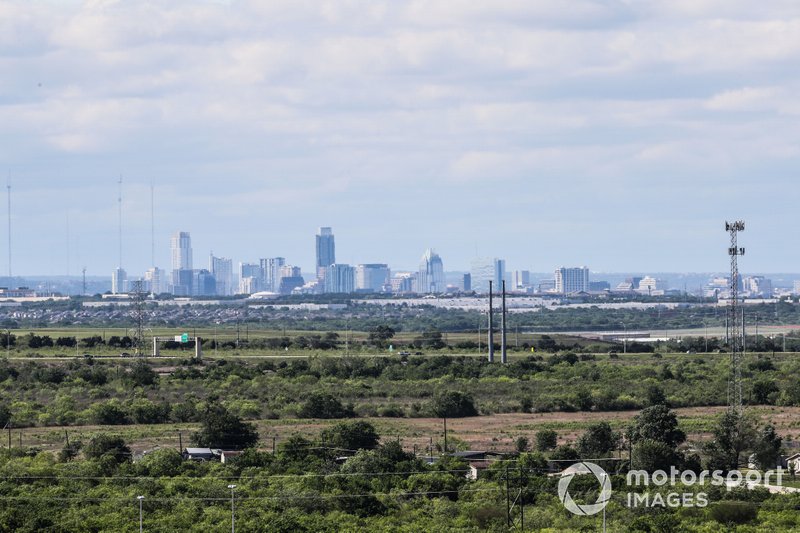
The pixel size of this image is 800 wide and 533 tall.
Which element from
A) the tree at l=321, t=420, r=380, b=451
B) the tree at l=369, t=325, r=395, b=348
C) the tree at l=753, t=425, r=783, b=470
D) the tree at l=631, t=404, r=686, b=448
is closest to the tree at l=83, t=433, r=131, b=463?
the tree at l=321, t=420, r=380, b=451

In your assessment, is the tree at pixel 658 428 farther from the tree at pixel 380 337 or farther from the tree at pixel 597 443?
the tree at pixel 380 337

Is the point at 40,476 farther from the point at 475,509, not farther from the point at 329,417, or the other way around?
the point at 329,417

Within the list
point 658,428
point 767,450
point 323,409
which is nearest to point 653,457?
point 767,450

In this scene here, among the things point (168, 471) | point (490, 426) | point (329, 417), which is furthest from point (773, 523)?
point (329, 417)

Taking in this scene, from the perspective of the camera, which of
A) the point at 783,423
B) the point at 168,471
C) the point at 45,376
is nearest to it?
the point at 168,471

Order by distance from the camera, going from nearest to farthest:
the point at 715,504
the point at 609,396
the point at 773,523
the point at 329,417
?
1. the point at 773,523
2. the point at 715,504
3. the point at 329,417
4. the point at 609,396

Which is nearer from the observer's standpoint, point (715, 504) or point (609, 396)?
point (715, 504)
